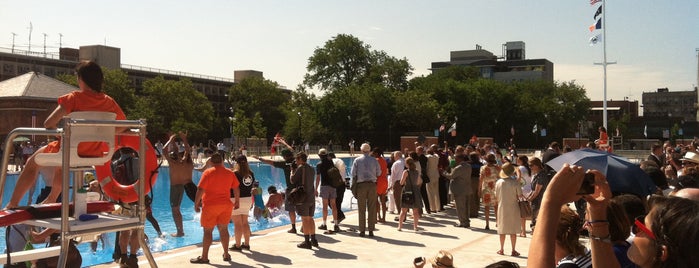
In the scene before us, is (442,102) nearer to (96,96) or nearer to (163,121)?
(163,121)

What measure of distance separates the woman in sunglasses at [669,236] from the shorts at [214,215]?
7858 millimetres

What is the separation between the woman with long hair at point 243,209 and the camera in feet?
35.1

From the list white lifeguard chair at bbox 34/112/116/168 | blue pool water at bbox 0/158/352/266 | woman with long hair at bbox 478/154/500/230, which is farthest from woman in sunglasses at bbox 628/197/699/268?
woman with long hair at bbox 478/154/500/230

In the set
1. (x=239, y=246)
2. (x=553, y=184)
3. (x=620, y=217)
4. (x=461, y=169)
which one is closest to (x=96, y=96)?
(x=553, y=184)

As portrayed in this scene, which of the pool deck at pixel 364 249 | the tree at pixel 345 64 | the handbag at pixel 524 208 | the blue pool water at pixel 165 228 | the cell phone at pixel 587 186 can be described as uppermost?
the tree at pixel 345 64

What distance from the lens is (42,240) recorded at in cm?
470

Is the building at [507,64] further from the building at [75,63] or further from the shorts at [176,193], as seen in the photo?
the shorts at [176,193]

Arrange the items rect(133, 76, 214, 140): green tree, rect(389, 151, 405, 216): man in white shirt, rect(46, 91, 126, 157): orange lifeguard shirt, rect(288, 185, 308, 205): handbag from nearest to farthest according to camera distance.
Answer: rect(46, 91, 126, 157): orange lifeguard shirt → rect(288, 185, 308, 205): handbag → rect(389, 151, 405, 216): man in white shirt → rect(133, 76, 214, 140): green tree

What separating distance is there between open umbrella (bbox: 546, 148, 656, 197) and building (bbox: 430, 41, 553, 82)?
375 feet

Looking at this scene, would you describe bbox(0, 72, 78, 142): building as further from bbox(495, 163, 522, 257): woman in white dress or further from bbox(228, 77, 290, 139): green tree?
bbox(495, 163, 522, 257): woman in white dress

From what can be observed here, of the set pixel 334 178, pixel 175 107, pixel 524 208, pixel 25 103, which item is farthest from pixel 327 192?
pixel 175 107

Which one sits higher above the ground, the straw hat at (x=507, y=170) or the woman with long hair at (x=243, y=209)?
the straw hat at (x=507, y=170)

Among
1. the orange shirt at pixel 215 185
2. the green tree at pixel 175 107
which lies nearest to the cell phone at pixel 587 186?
the orange shirt at pixel 215 185

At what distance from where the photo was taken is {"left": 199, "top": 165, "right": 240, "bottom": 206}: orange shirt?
9320 mm
